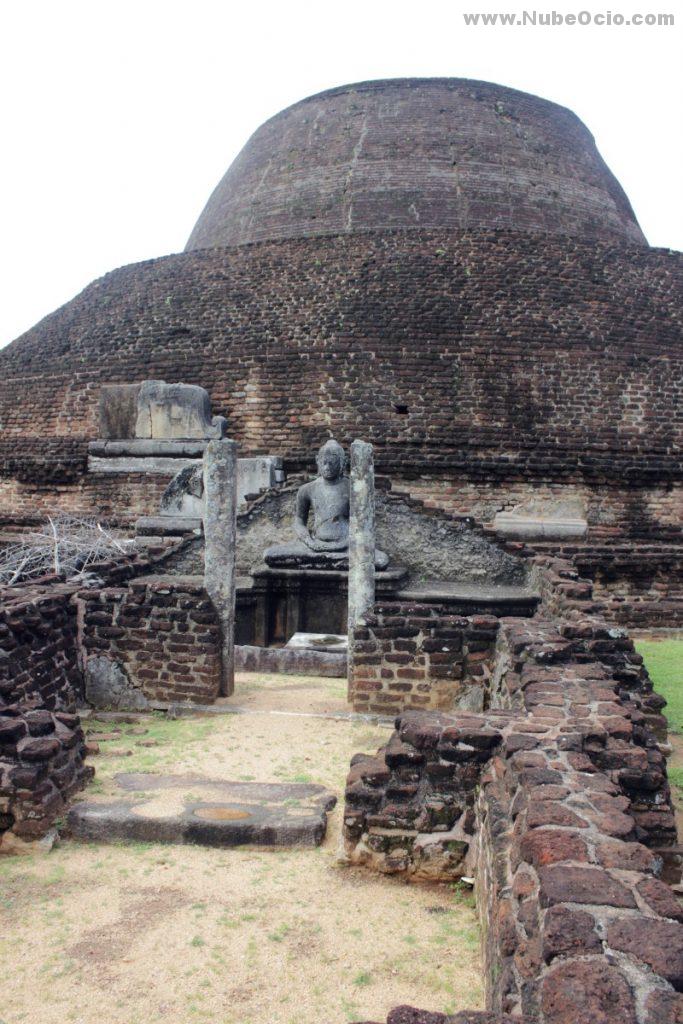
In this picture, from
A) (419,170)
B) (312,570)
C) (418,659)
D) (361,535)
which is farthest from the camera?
(419,170)

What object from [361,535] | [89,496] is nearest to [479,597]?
[361,535]

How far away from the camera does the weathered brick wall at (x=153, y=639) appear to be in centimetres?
663

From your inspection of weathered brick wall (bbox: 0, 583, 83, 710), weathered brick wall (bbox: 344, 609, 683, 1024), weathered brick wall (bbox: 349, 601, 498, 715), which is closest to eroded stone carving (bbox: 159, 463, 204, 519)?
weathered brick wall (bbox: 0, 583, 83, 710)

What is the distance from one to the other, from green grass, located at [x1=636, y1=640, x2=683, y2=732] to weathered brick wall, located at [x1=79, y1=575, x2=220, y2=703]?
3.69m

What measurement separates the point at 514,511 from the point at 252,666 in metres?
6.70

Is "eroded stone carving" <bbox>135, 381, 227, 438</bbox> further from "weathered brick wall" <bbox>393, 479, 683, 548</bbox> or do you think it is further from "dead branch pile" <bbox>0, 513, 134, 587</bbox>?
"weathered brick wall" <bbox>393, 479, 683, 548</bbox>

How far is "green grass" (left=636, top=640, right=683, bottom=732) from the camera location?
273 inches

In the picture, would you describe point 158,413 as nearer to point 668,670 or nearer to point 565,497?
point 565,497

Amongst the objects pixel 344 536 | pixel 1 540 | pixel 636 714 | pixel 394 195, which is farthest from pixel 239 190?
pixel 636 714

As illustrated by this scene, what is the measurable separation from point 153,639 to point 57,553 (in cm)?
333

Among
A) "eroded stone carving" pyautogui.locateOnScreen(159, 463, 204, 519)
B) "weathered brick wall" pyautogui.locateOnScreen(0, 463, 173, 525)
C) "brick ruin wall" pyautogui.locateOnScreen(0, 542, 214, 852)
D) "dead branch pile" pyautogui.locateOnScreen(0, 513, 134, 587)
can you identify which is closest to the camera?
"brick ruin wall" pyautogui.locateOnScreen(0, 542, 214, 852)

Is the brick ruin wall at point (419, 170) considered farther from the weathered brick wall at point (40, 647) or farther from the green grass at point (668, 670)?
the weathered brick wall at point (40, 647)

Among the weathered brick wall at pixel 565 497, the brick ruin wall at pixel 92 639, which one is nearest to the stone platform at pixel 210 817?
the brick ruin wall at pixel 92 639

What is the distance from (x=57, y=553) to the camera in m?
9.51
